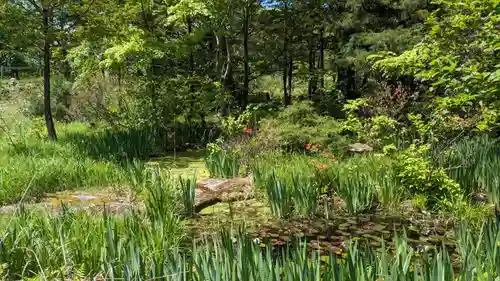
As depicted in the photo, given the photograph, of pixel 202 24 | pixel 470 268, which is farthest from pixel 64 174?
pixel 202 24

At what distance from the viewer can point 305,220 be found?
15.2 ft

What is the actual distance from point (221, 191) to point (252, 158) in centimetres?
145

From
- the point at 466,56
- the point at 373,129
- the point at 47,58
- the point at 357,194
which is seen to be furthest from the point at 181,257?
the point at 47,58

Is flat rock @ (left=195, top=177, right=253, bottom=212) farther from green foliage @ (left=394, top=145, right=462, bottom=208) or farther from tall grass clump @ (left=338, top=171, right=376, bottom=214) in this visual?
green foliage @ (left=394, top=145, right=462, bottom=208)

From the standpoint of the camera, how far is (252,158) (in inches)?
271

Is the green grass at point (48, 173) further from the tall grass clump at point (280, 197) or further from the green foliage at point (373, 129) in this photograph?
the green foliage at point (373, 129)

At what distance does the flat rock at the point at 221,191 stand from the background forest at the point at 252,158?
1.0 inches

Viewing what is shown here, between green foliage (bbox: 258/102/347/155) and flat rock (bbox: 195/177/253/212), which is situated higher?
green foliage (bbox: 258/102/347/155)

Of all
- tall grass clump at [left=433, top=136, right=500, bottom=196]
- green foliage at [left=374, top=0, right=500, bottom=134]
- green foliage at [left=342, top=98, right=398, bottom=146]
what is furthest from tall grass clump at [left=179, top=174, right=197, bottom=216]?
green foliage at [left=342, top=98, right=398, bottom=146]

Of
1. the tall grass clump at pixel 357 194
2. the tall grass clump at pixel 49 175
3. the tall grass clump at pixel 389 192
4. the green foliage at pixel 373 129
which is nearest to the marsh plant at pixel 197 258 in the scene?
the tall grass clump at pixel 357 194

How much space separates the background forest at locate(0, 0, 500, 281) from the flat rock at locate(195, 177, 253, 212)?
0.03m

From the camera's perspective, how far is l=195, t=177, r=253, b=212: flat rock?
17.4ft

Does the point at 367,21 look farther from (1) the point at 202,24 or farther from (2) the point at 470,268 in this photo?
(2) the point at 470,268

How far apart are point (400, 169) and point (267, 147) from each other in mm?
2443
